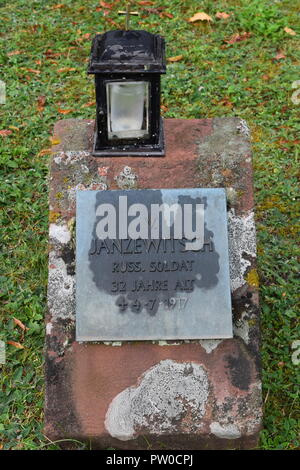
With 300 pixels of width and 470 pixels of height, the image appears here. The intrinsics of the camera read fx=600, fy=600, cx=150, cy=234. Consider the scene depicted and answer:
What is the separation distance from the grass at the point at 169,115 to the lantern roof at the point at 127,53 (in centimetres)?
141

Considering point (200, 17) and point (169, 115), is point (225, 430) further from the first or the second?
point (200, 17)

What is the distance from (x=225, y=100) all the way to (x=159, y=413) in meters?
2.91

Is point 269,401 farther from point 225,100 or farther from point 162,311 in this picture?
point 225,100

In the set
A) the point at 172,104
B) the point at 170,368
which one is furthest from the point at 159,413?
the point at 172,104

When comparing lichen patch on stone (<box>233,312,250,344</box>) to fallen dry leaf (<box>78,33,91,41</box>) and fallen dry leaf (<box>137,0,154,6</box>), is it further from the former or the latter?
fallen dry leaf (<box>137,0,154,6</box>)

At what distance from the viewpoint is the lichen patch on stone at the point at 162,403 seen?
8.73 feet

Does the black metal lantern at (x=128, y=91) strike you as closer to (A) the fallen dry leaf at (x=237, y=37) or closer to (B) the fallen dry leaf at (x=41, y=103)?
(B) the fallen dry leaf at (x=41, y=103)

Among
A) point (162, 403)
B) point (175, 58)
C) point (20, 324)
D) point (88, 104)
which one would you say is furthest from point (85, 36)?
point (162, 403)

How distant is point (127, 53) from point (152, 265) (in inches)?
37.7

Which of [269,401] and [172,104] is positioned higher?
[172,104]

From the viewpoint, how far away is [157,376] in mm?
2717

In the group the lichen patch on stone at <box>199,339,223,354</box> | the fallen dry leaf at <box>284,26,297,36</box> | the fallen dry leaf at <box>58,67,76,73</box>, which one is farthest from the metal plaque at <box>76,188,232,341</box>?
the fallen dry leaf at <box>284,26,297,36</box>

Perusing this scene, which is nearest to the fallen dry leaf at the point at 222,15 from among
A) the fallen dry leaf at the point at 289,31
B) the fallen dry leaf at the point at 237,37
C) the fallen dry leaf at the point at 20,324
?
the fallen dry leaf at the point at 237,37

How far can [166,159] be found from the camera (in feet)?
9.83
